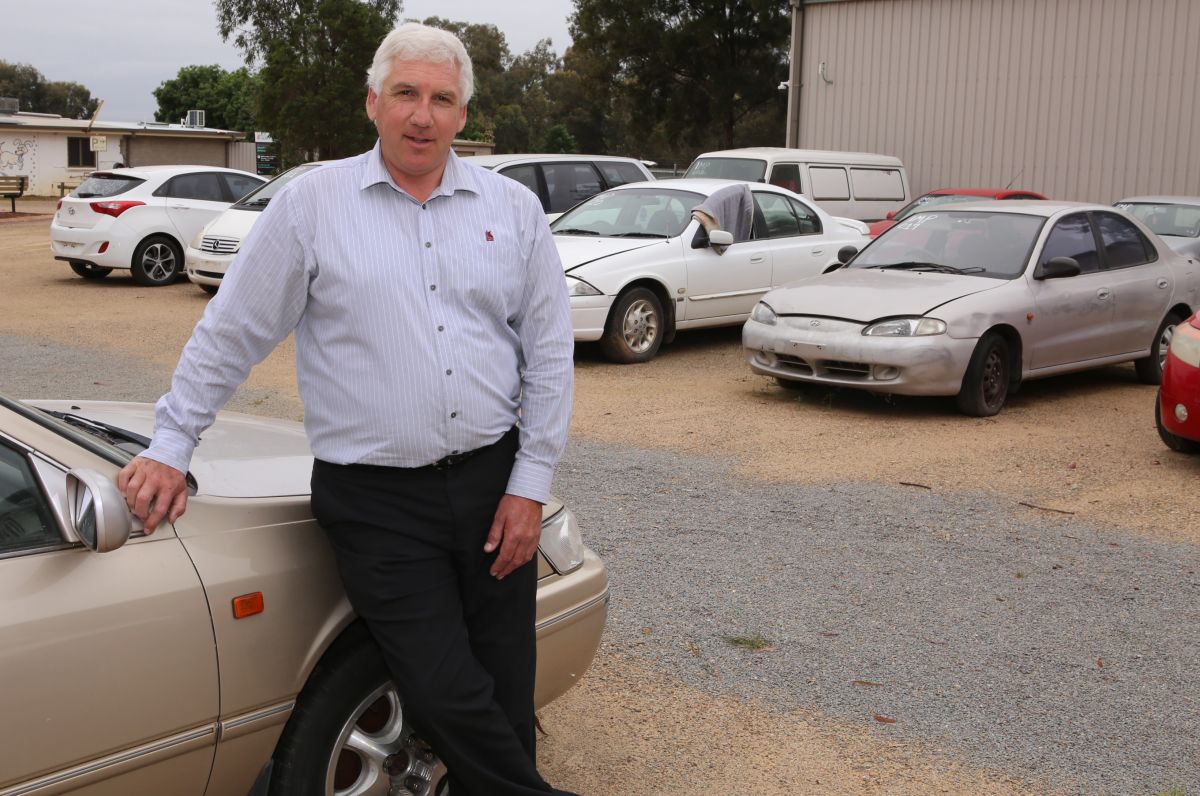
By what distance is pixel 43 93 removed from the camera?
9350 cm

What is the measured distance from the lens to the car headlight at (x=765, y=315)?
9359mm

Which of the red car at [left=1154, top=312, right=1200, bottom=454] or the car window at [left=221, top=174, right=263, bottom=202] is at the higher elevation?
the car window at [left=221, top=174, right=263, bottom=202]

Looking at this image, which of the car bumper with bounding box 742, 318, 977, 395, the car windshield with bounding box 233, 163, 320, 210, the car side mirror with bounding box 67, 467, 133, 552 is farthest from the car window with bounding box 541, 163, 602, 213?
the car side mirror with bounding box 67, 467, 133, 552

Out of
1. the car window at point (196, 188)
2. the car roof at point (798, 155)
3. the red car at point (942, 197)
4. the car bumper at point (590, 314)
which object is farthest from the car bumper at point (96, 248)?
the red car at point (942, 197)

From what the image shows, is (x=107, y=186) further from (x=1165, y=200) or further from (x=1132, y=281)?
(x=1165, y=200)

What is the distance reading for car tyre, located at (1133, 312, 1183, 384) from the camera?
33.8 ft

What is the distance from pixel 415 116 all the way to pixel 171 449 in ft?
2.80

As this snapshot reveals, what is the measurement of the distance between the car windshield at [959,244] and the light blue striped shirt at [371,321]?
7.10 m

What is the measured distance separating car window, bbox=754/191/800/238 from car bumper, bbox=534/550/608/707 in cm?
902

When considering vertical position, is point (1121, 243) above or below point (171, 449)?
above

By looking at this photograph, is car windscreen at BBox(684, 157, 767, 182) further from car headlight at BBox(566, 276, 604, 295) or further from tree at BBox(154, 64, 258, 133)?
tree at BBox(154, 64, 258, 133)

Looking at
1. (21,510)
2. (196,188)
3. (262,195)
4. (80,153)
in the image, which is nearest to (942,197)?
(262,195)

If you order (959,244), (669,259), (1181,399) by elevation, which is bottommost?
(1181,399)

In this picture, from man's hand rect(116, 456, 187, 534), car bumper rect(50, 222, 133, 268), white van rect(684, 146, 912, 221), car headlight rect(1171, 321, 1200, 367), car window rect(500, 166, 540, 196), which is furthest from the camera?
white van rect(684, 146, 912, 221)
